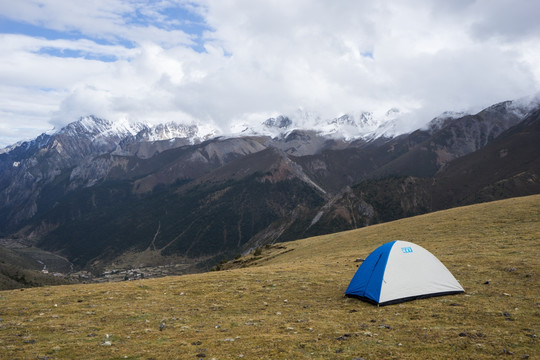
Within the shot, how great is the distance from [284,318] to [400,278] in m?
7.75

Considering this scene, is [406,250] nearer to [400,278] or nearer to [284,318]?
[400,278]

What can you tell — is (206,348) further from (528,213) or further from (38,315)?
(528,213)

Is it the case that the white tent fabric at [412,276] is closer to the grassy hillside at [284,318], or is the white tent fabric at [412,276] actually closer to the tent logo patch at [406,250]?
the tent logo patch at [406,250]

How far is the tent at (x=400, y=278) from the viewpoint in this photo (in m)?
22.6

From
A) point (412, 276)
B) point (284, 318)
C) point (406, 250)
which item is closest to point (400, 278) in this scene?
point (412, 276)

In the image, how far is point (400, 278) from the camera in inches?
917

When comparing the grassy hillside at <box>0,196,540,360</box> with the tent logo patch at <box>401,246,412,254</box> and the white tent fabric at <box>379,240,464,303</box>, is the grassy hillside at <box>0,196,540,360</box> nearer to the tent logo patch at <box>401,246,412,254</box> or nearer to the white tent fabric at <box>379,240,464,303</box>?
the white tent fabric at <box>379,240,464,303</box>

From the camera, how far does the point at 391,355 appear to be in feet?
48.3

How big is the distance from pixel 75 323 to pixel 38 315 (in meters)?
3.68

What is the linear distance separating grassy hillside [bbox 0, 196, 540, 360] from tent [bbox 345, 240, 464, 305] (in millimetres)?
647

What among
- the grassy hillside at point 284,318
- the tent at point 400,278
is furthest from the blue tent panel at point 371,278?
the grassy hillside at point 284,318

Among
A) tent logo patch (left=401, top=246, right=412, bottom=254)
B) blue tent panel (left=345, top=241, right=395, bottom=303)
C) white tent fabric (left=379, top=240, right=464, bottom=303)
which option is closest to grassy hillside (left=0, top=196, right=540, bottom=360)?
blue tent panel (left=345, top=241, right=395, bottom=303)

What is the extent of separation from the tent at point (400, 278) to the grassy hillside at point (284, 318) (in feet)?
2.12

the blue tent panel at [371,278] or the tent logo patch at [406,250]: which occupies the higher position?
the tent logo patch at [406,250]
